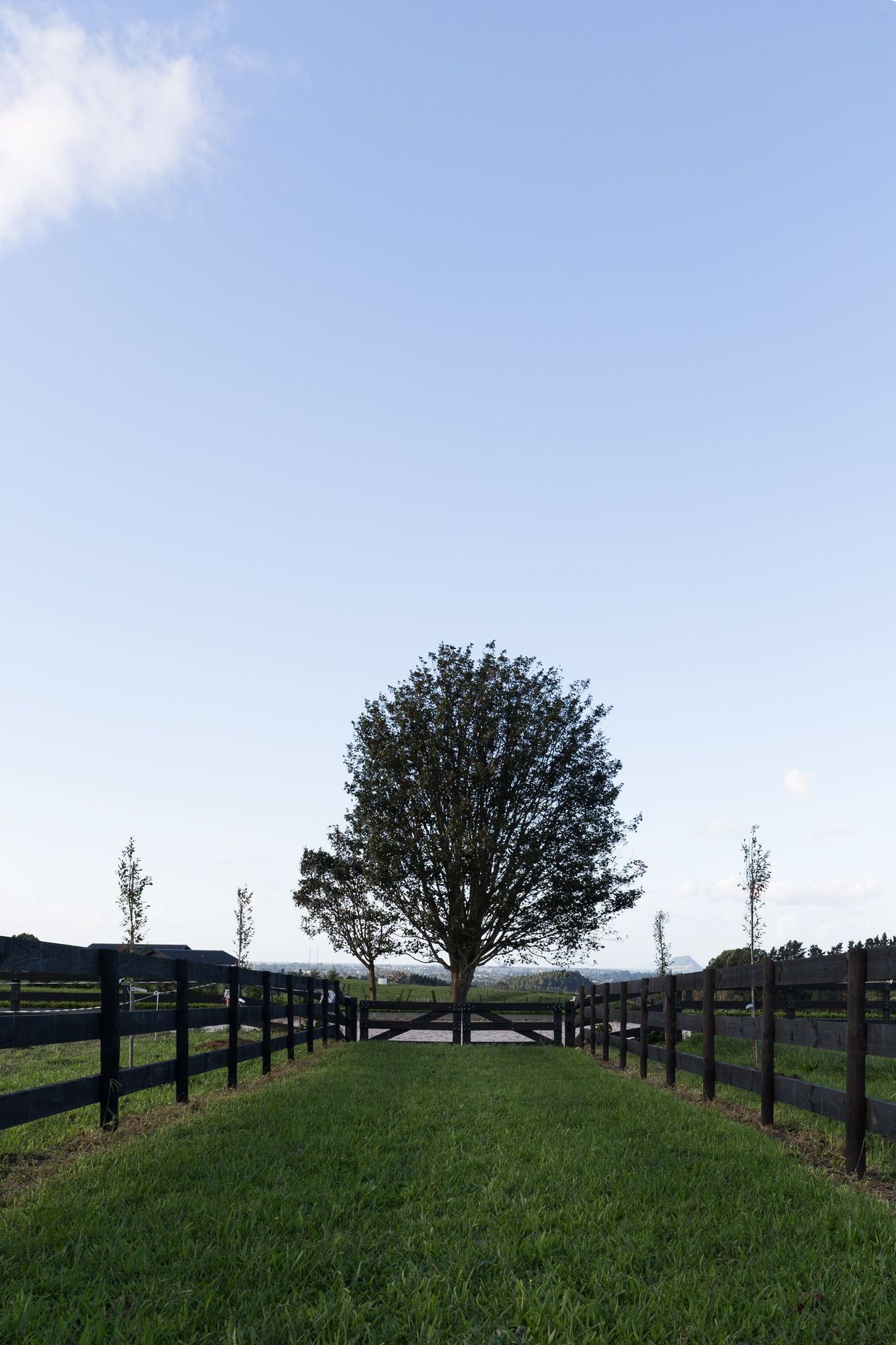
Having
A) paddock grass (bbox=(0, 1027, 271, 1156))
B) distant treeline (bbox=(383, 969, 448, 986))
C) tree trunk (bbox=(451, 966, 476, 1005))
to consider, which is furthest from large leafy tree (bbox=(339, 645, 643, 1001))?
distant treeline (bbox=(383, 969, 448, 986))

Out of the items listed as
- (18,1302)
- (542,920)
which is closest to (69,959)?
(18,1302)

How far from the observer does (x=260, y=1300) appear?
3867 millimetres

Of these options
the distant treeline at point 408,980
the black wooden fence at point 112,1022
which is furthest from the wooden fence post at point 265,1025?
the distant treeline at point 408,980

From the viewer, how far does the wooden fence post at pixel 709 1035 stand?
1057 centimetres

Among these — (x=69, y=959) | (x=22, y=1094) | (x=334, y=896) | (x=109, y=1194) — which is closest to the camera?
(x=109, y=1194)

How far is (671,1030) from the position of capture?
12.7m

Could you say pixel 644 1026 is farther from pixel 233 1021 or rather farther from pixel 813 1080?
pixel 233 1021

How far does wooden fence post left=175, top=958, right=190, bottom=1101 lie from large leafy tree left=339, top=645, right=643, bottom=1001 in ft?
74.3

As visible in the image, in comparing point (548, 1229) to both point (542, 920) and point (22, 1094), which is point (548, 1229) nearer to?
point (22, 1094)

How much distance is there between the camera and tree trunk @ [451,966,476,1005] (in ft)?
113

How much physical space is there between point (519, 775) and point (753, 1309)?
29.5 m

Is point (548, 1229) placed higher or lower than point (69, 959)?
lower

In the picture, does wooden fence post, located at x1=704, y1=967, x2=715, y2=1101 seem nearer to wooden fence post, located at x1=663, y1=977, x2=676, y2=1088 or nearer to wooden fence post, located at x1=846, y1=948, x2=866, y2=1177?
wooden fence post, located at x1=663, y1=977, x2=676, y2=1088

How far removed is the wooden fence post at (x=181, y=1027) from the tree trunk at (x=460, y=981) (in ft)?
84.8
